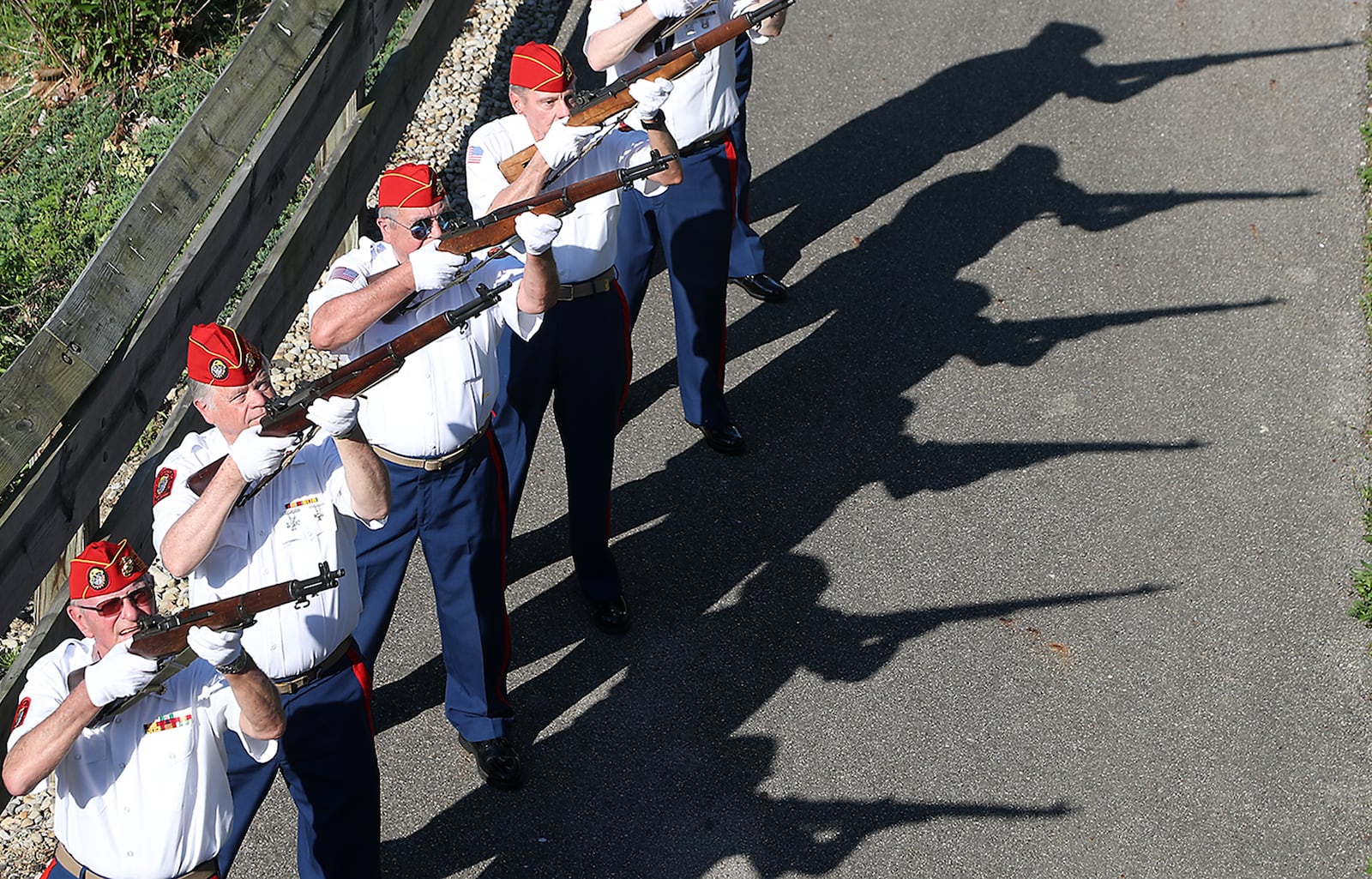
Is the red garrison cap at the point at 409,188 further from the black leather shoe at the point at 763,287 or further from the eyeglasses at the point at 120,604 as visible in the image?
the black leather shoe at the point at 763,287

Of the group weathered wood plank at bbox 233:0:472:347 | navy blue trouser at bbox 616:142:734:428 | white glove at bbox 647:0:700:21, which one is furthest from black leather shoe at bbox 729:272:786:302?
weathered wood plank at bbox 233:0:472:347

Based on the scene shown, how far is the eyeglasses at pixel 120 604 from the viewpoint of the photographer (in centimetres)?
353

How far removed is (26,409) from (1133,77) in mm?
6957

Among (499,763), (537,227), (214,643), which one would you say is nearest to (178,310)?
(537,227)

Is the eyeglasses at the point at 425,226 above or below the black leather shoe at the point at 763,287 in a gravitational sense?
above

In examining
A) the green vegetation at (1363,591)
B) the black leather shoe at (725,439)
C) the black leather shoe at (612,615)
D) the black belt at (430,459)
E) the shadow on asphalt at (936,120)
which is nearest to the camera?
the black belt at (430,459)

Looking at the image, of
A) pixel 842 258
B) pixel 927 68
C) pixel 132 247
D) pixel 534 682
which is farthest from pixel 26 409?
pixel 927 68

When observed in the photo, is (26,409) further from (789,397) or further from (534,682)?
(789,397)

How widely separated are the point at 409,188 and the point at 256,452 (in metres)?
1.16

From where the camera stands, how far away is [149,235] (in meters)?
5.34

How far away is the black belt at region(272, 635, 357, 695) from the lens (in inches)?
167

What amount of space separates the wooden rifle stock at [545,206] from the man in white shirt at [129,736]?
156 centimetres

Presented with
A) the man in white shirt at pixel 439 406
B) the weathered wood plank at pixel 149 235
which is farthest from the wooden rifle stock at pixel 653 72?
the weathered wood plank at pixel 149 235

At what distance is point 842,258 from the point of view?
300 inches
